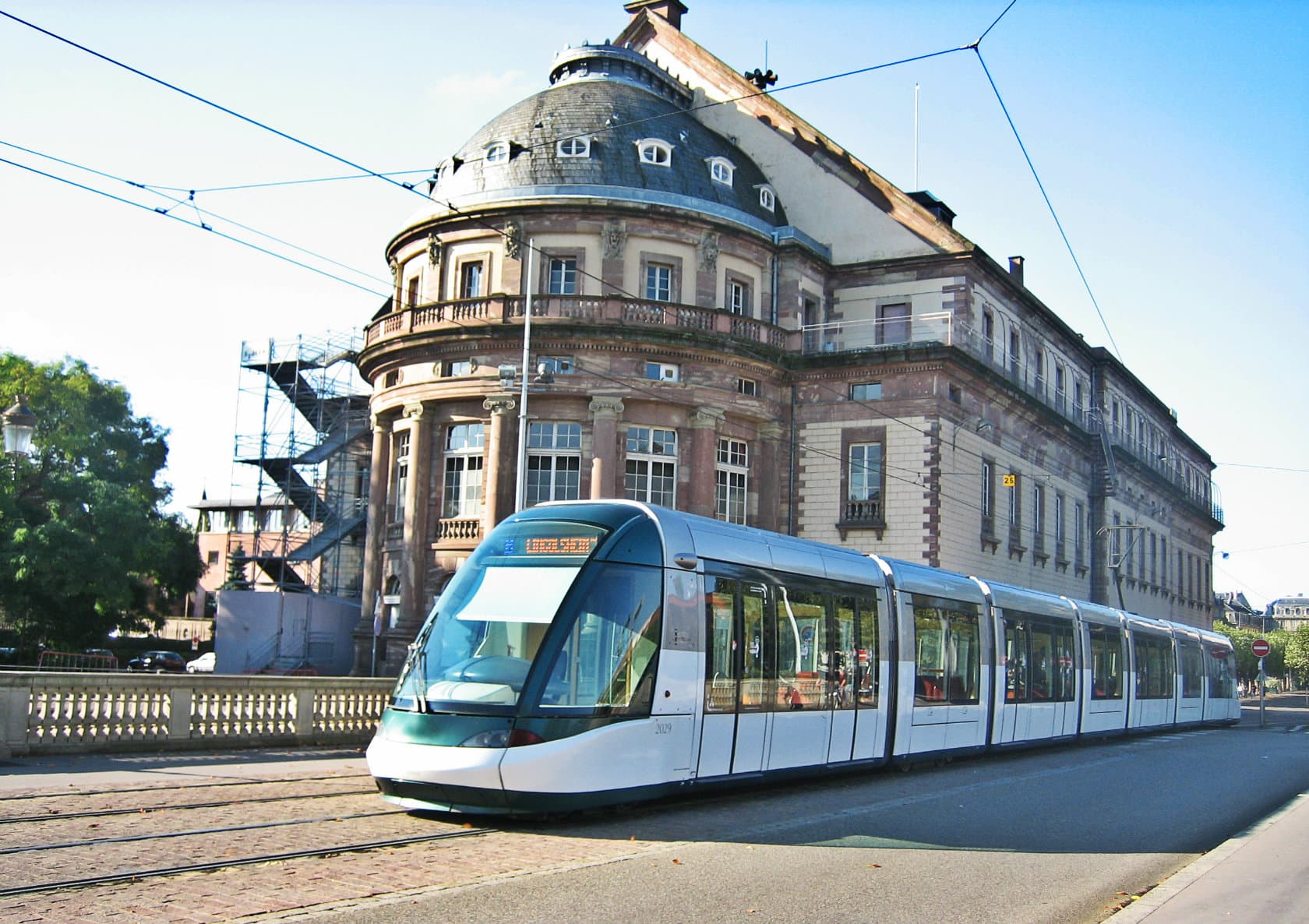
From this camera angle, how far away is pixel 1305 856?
1086cm

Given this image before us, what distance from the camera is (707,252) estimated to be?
130 ft

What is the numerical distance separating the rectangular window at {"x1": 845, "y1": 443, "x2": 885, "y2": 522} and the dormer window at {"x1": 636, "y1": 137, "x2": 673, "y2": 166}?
10.8 metres

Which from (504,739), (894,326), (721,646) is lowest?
(504,739)

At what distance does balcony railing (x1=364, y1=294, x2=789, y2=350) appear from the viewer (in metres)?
37.7

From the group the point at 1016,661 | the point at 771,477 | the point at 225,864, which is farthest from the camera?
the point at 771,477

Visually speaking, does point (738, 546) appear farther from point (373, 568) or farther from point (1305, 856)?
point (373, 568)

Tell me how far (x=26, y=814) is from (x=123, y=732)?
622cm

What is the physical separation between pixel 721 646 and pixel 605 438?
2313 centimetres

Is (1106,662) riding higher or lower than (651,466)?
lower

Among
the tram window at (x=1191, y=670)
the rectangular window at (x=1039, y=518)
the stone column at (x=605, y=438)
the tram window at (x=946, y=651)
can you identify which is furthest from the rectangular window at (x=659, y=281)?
the tram window at (x=946, y=651)

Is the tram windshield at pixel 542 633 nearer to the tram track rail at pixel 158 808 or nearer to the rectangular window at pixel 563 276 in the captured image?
the tram track rail at pixel 158 808

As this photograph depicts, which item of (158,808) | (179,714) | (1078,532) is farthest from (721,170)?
(158,808)

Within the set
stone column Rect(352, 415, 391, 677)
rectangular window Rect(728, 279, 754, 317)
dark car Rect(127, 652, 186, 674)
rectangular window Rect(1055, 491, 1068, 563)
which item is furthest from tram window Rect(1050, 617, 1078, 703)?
dark car Rect(127, 652, 186, 674)

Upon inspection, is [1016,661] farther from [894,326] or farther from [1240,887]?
[894,326]
